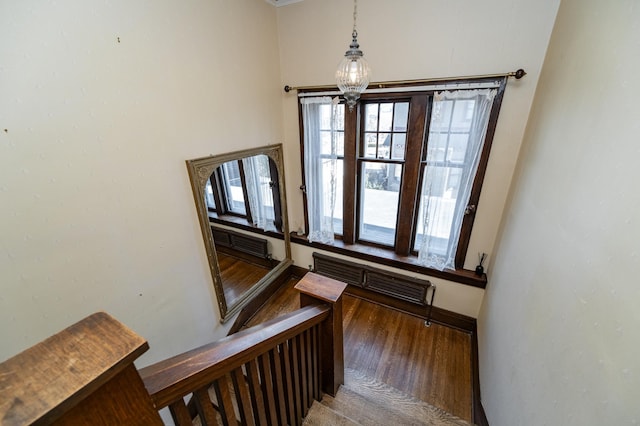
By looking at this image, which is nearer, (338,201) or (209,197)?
(209,197)

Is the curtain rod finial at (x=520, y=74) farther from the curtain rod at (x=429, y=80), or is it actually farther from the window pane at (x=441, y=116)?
the window pane at (x=441, y=116)

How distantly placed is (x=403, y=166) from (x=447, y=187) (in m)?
0.44

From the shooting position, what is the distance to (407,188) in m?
2.44

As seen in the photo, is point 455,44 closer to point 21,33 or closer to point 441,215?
point 441,215

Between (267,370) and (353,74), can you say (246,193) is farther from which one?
(267,370)

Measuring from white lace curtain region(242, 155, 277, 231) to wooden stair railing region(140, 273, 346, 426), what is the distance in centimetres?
153

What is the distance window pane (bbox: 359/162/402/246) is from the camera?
2561 mm

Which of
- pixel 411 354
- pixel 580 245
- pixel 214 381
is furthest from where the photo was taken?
pixel 411 354

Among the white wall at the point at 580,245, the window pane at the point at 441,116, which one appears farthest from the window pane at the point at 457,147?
the white wall at the point at 580,245

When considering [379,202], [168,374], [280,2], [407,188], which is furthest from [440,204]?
[280,2]

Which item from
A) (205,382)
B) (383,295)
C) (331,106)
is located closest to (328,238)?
(383,295)

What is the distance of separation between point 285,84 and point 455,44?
1609mm

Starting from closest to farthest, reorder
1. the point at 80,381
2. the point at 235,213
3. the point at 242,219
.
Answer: the point at 80,381
the point at 235,213
the point at 242,219

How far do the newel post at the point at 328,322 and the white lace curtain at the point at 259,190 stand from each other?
152 centimetres
